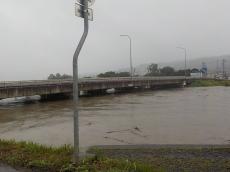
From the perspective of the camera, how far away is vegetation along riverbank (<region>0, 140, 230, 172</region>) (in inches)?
323

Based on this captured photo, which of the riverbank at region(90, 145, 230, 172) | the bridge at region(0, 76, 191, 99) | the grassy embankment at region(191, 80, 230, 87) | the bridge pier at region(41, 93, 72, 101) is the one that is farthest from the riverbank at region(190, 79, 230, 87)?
the riverbank at region(90, 145, 230, 172)

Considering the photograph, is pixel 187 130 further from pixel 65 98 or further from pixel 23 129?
pixel 65 98

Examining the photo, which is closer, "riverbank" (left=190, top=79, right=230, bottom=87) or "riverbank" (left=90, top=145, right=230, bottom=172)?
"riverbank" (left=90, top=145, right=230, bottom=172)

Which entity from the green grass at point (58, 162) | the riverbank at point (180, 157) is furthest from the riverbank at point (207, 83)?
the green grass at point (58, 162)

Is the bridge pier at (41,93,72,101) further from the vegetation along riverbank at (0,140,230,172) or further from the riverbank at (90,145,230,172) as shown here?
the riverbank at (90,145,230,172)

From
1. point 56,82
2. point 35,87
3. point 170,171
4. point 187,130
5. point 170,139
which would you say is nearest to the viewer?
point 170,171

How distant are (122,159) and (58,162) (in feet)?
6.37

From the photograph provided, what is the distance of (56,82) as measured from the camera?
55938 mm

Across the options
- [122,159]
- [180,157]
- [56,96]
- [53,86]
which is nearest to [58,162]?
[122,159]

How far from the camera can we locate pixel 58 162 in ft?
27.6

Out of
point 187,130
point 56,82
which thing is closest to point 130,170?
point 187,130

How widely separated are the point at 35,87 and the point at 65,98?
9.78m

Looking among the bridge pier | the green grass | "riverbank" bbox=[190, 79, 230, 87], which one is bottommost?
the bridge pier

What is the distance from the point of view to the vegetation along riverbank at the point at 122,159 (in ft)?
26.9
